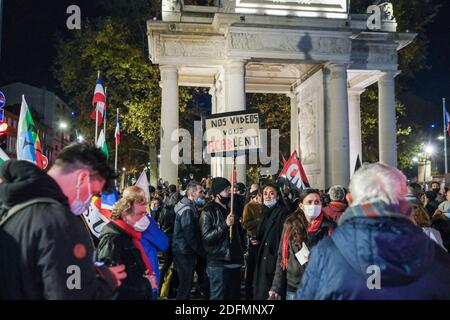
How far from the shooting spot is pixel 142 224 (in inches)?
175

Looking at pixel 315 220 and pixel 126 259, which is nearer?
pixel 126 259

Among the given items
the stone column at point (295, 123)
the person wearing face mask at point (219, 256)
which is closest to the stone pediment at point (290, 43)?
the stone column at point (295, 123)

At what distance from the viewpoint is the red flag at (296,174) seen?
11.6m

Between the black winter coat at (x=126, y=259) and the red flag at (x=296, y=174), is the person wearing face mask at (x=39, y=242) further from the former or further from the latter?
the red flag at (x=296, y=174)

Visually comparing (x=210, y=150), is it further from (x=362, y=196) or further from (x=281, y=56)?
(x=281, y=56)

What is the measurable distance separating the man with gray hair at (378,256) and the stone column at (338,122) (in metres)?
16.9

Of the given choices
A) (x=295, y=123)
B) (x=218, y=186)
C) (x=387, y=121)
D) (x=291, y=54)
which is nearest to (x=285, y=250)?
(x=218, y=186)

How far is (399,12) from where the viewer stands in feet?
86.6

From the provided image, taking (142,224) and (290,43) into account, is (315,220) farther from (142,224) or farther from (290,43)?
(290,43)

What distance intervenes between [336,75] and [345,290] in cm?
1763

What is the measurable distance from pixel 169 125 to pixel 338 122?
23.1ft

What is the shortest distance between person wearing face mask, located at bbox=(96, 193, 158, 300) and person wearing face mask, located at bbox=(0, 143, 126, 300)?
991mm

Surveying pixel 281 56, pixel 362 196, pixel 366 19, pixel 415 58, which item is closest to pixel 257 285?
pixel 362 196
